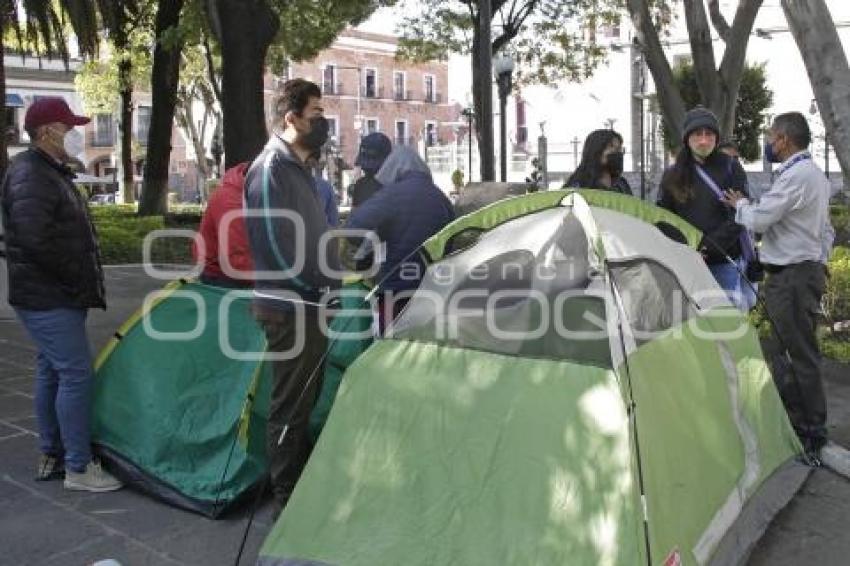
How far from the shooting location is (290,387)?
12.6 ft

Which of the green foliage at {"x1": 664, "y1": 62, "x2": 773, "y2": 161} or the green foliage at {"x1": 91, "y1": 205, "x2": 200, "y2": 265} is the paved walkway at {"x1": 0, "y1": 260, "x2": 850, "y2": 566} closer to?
the green foliage at {"x1": 91, "y1": 205, "x2": 200, "y2": 265}

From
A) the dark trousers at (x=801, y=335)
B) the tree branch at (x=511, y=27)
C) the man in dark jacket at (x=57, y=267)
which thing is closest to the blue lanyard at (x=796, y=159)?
the dark trousers at (x=801, y=335)

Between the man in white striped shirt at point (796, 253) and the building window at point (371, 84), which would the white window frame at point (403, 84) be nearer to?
the building window at point (371, 84)

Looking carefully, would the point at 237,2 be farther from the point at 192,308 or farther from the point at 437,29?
the point at 437,29

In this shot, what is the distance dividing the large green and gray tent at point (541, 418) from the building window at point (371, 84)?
6212 cm

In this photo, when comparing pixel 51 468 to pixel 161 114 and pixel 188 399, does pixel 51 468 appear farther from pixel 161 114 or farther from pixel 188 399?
pixel 161 114

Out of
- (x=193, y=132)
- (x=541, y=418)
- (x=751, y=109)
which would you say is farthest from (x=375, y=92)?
(x=541, y=418)

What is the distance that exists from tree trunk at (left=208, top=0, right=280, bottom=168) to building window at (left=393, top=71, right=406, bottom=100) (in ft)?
183

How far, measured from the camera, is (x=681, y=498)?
10.6 feet

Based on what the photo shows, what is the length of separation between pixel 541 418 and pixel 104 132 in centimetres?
5731

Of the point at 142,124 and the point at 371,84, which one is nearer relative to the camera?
the point at 142,124

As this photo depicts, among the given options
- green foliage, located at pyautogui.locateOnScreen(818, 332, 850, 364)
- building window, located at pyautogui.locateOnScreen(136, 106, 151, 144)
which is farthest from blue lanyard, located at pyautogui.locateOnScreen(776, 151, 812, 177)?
building window, located at pyautogui.locateOnScreen(136, 106, 151, 144)

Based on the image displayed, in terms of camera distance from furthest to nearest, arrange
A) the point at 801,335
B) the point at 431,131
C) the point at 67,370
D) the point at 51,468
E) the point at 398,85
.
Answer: the point at 431,131
the point at 398,85
the point at 801,335
the point at 51,468
the point at 67,370

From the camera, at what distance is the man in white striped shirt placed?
4.60m
